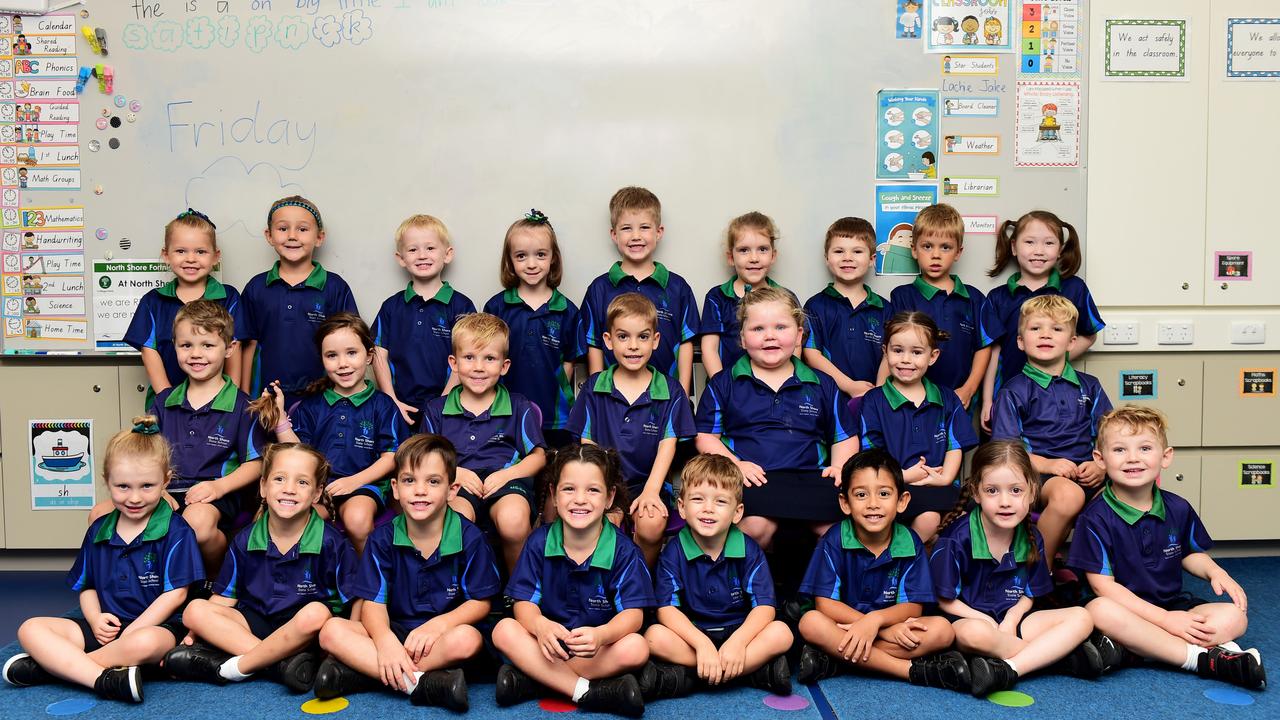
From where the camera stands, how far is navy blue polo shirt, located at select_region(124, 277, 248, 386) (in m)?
3.32

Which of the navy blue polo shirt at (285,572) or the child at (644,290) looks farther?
the child at (644,290)

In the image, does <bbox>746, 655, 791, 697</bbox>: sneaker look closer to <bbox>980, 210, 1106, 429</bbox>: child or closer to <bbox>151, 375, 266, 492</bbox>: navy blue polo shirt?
<bbox>980, 210, 1106, 429</bbox>: child

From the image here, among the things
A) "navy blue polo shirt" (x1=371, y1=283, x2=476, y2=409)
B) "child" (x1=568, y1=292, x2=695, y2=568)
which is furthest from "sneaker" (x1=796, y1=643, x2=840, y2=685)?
"navy blue polo shirt" (x1=371, y1=283, x2=476, y2=409)

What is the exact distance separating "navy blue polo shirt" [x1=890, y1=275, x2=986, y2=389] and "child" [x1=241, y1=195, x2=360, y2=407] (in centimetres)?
204

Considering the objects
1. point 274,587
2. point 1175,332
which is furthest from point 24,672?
point 1175,332

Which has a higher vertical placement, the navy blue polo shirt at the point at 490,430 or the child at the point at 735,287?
the child at the point at 735,287

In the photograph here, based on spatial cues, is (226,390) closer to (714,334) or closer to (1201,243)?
(714,334)

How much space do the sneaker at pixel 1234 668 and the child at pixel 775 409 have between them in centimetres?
103

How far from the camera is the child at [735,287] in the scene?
3.33 metres

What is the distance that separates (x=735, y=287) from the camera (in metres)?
3.39

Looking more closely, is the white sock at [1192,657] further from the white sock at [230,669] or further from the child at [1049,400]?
the white sock at [230,669]

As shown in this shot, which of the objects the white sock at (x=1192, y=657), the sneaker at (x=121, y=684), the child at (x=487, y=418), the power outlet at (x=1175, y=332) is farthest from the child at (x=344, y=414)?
the power outlet at (x=1175, y=332)

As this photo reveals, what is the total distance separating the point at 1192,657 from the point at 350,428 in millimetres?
2413

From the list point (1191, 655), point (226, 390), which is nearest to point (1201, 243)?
point (1191, 655)
